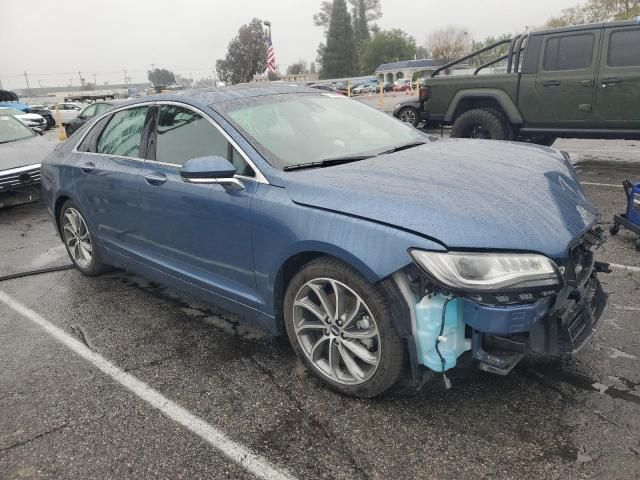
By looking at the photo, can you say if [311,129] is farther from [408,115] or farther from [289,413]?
[408,115]

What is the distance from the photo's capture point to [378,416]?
2.58 metres

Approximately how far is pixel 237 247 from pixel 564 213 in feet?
5.75

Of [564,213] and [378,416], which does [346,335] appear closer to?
[378,416]

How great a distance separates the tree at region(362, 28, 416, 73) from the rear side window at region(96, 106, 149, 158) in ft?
337

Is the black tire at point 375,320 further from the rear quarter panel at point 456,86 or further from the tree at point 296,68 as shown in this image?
the tree at point 296,68

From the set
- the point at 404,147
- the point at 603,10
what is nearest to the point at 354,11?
the point at 603,10

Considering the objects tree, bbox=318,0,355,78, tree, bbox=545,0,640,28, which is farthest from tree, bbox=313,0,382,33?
tree, bbox=545,0,640,28

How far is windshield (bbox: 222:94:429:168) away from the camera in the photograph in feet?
10.2

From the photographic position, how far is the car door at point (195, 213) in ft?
9.90

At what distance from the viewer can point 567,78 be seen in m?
7.57

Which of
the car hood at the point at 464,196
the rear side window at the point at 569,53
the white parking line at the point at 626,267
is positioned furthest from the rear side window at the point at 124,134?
the rear side window at the point at 569,53

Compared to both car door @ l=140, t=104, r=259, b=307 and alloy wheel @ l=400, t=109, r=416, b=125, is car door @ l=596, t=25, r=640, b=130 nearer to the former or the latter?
alloy wheel @ l=400, t=109, r=416, b=125

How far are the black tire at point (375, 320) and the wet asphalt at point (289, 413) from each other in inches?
4.3

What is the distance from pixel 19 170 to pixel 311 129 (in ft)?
19.9
